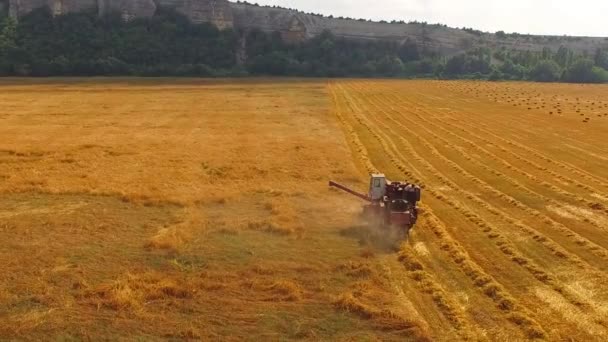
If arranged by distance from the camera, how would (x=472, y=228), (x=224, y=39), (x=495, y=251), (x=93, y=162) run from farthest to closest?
(x=224, y=39)
(x=93, y=162)
(x=472, y=228)
(x=495, y=251)

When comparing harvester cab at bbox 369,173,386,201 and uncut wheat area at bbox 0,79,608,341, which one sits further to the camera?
harvester cab at bbox 369,173,386,201

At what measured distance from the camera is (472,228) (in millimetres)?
20906

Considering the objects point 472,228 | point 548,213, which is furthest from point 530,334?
point 548,213

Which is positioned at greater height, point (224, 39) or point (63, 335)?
point (224, 39)

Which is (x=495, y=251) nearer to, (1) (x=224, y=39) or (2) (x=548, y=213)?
(2) (x=548, y=213)

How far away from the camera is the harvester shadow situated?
18.6 m

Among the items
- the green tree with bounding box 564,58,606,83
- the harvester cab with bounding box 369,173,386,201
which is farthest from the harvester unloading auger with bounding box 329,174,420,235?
the green tree with bounding box 564,58,606,83

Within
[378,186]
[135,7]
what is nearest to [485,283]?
[378,186]

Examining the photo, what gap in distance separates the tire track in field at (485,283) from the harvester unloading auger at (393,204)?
1.36m

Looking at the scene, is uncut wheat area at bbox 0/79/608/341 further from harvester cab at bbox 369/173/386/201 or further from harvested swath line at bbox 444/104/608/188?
harvester cab at bbox 369/173/386/201

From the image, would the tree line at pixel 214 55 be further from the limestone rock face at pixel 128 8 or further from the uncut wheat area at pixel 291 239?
the uncut wheat area at pixel 291 239

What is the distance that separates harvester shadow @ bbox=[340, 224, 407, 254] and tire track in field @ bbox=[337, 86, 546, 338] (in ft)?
4.76

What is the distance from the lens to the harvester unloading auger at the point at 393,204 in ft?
62.5

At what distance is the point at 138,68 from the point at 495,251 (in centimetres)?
11699
